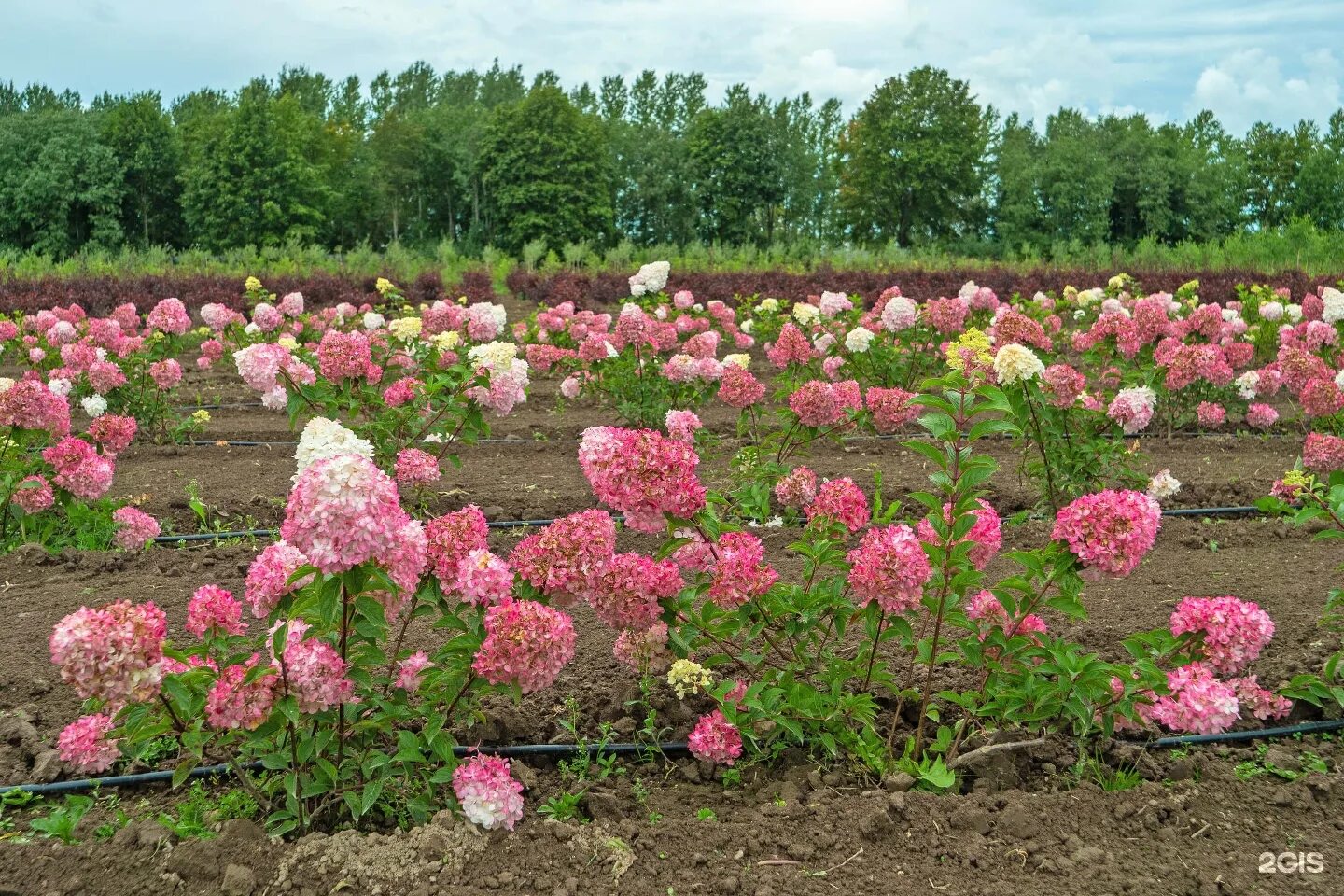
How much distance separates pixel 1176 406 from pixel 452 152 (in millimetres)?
38993

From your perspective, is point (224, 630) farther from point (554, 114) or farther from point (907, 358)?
point (554, 114)

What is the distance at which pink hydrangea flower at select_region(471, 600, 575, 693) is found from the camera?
219cm

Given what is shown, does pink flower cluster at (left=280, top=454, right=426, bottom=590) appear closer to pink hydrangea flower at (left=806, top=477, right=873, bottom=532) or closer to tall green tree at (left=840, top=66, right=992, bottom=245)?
pink hydrangea flower at (left=806, top=477, right=873, bottom=532)

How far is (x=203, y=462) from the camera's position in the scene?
662 cm

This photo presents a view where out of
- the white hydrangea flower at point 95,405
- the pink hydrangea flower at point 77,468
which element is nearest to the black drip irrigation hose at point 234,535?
the pink hydrangea flower at point 77,468

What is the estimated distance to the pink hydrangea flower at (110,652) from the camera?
1950 mm

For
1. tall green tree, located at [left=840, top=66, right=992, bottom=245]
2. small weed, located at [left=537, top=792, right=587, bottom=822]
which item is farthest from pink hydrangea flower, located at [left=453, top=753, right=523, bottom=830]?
tall green tree, located at [left=840, top=66, right=992, bottom=245]

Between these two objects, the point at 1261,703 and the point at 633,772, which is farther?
the point at 1261,703

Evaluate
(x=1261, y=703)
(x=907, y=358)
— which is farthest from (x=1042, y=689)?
(x=907, y=358)

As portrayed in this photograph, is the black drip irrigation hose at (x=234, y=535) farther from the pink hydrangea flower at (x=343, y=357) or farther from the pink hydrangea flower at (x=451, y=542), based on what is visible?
the pink hydrangea flower at (x=451, y=542)

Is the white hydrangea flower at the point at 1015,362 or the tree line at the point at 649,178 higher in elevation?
the tree line at the point at 649,178

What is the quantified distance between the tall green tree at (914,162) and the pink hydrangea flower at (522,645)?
3863 centimetres

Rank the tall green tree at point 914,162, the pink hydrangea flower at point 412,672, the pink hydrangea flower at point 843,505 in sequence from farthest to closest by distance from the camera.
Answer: the tall green tree at point 914,162
the pink hydrangea flower at point 843,505
the pink hydrangea flower at point 412,672

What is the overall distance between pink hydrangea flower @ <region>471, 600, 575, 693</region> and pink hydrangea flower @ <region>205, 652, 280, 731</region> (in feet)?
1.27
